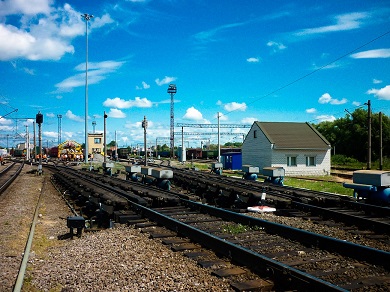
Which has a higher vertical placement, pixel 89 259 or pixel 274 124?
pixel 274 124

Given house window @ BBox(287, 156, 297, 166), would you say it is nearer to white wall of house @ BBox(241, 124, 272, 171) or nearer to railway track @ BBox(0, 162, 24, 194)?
white wall of house @ BBox(241, 124, 272, 171)

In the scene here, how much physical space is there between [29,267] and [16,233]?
10.6ft

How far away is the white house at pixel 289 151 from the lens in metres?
35.4

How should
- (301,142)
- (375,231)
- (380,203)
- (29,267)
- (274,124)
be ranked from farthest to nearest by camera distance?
1. (274,124)
2. (301,142)
3. (380,203)
4. (375,231)
5. (29,267)

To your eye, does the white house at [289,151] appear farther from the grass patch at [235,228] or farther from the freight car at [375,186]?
the grass patch at [235,228]

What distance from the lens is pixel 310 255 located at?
6113 millimetres

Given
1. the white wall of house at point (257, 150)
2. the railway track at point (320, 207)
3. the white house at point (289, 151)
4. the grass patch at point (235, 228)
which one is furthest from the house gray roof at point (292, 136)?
the grass patch at point (235, 228)

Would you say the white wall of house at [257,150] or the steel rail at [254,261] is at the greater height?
the white wall of house at [257,150]

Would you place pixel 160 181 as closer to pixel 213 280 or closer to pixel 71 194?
pixel 71 194

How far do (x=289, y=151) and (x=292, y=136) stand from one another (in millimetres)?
3456

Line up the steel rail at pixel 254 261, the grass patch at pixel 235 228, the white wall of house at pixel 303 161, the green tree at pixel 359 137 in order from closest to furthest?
the steel rail at pixel 254 261, the grass patch at pixel 235 228, the white wall of house at pixel 303 161, the green tree at pixel 359 137

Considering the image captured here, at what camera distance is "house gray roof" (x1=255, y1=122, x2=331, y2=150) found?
118ft

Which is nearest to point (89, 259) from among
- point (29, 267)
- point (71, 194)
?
point (29, 267)

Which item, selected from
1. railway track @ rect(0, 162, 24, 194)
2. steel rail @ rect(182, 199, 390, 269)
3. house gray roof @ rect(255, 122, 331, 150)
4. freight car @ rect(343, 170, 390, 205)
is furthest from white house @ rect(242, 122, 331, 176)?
steel rail @ rect(182, 199, 390, 269)
